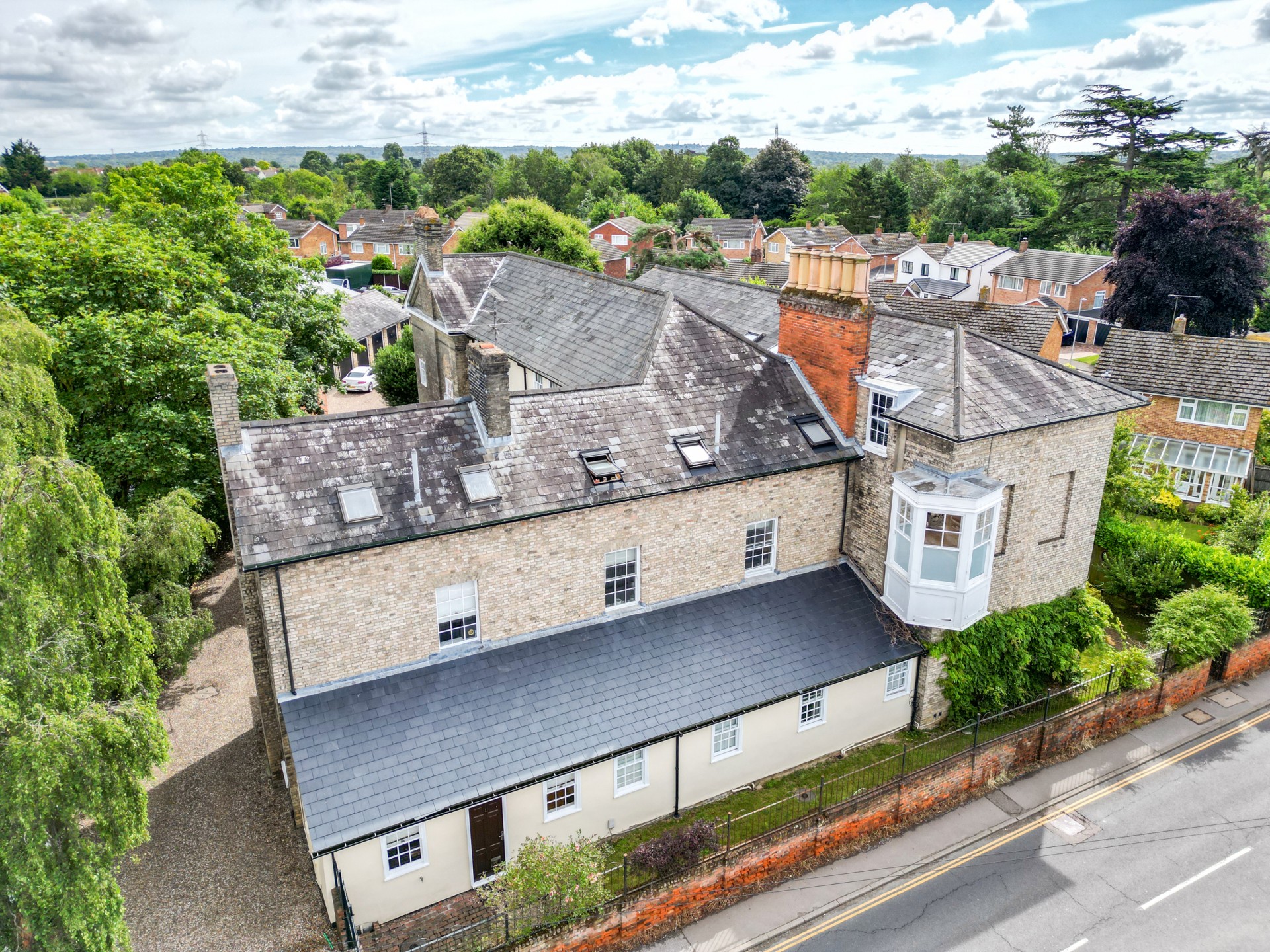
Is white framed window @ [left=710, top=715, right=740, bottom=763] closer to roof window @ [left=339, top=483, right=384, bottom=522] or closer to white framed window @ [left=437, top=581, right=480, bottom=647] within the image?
white framed window @ [left=437, top=581, right=480, bottom=647]

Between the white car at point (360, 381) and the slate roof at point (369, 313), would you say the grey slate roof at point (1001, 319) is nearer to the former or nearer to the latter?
the white car at point (360, 381)

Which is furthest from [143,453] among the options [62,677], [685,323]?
[685,323]

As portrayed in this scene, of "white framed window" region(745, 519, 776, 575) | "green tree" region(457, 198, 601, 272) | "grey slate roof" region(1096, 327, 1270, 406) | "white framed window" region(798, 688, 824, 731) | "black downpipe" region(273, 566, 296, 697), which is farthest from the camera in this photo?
"green tree" region(457, 198, 601, 272)

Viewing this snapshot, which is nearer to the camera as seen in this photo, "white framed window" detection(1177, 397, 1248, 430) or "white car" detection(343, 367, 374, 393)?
"white framed window" detection(1177, 397, 1248, 430)

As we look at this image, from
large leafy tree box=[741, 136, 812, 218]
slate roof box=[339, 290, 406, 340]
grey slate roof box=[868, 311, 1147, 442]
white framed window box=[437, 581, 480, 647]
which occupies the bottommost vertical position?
white framed window box=[437, 581, 480, 647]

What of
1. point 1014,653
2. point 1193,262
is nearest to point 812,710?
point 1014,653

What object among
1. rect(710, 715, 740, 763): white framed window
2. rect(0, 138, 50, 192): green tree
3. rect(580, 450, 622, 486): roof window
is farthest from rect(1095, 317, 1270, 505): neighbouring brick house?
rect(0, 138, 50, 192): green tree
